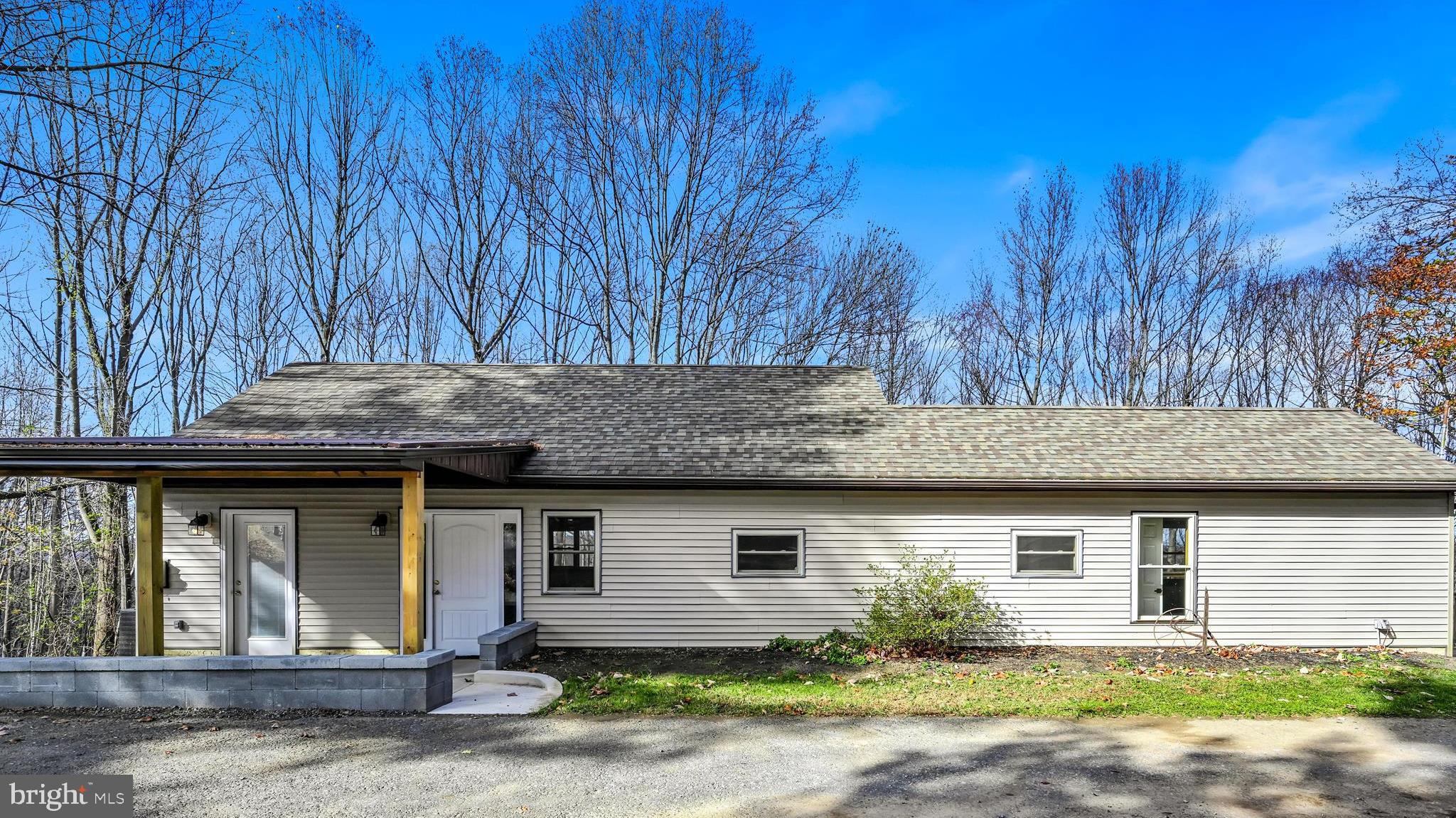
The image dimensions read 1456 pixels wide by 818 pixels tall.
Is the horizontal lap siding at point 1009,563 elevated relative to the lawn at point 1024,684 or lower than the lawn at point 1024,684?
elevated

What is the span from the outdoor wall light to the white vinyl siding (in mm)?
99

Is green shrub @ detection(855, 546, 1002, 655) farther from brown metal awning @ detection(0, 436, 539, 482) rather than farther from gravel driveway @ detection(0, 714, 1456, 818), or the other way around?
brown metal awning @ detection(0, 436, 539, 482)

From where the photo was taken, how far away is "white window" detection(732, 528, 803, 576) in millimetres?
10586

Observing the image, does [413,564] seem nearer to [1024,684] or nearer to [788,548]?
[788,548]

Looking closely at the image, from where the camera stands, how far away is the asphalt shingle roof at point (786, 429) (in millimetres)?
10570

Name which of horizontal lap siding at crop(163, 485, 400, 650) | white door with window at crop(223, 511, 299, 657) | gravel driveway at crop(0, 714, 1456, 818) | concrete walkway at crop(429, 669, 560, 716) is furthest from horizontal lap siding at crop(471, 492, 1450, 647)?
gravel driveway at crop(0, 714, 1456, 818)

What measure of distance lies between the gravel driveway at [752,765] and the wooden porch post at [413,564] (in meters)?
0.86

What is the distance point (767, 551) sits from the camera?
10656mm

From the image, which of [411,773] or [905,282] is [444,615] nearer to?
[411,773]

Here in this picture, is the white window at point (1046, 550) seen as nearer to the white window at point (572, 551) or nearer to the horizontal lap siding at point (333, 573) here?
the white window at point (572, 551)

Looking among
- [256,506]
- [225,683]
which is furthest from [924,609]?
[256,506]

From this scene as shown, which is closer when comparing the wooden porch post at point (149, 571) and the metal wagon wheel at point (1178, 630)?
the wooden porch post at point (149, 571)

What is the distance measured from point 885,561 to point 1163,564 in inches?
149

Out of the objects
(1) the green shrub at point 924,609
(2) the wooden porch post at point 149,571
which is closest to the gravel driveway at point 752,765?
(2) the wooden porch post at point 149,571
